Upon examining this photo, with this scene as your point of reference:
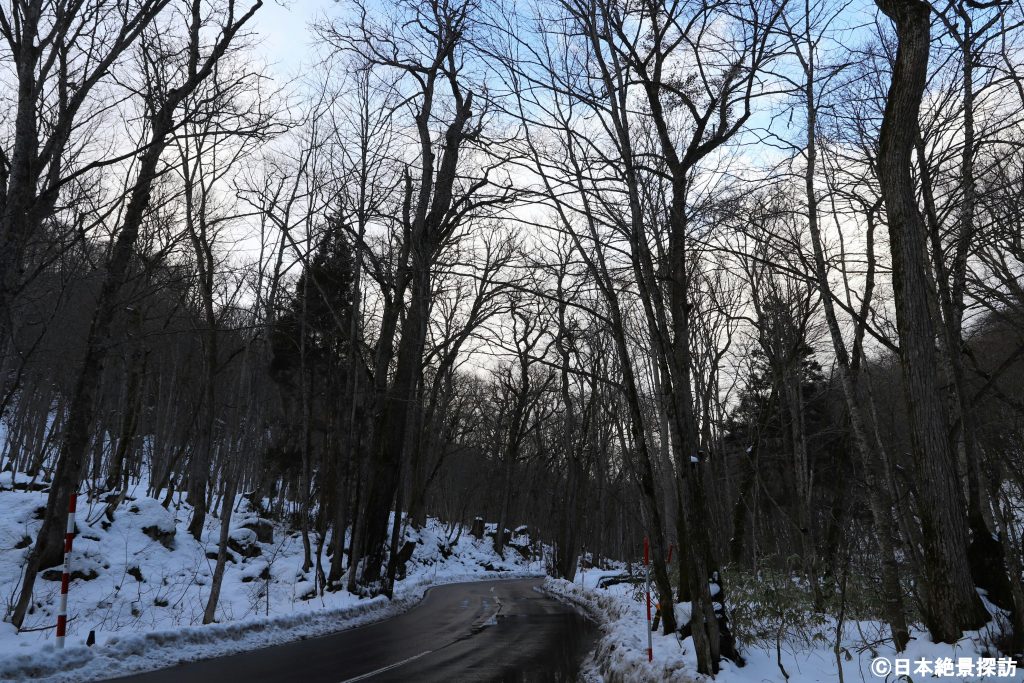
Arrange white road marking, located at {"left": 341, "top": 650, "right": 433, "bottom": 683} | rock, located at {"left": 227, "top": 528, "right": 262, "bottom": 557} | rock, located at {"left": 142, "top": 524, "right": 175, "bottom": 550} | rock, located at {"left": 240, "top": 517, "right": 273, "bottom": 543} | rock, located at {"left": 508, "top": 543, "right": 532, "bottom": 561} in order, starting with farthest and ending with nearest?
rock, located at {"left": 508, "top": 543, "right": 532, "bottom": 561}, rock, located at {"left": 240, "top": 517, "right": 273, "bottom": 543}, rock, located at {"left": 227, "top": 528, "right": 262, "bottom": 557}, rock, located at {"left": 142, "top": 524, "right": 175, "bottom": 550}, white road marking, located at {"left": 341, "top": 650, "right": 433, "bottom": 683}

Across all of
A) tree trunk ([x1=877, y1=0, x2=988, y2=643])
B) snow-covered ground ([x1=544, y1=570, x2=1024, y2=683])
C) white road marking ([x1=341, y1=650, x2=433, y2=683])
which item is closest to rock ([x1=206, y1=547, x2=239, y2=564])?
white road marking ([x1=341, y1=650, x2=433, y2=683])

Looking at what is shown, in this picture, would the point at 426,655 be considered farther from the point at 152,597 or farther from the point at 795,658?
the point at 152,597

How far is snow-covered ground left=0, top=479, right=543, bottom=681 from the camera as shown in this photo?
355 inches

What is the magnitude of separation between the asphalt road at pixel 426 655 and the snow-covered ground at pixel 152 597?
832mm

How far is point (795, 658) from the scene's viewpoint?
863 cm

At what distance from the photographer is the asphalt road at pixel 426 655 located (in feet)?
29.5

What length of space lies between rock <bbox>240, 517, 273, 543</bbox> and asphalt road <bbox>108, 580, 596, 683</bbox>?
9856 mm

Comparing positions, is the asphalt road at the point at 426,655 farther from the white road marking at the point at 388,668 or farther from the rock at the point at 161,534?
the rock at the point at 161,534

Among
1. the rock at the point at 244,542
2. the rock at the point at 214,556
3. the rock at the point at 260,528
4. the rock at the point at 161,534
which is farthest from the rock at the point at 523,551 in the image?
the rock at the point at 161,534

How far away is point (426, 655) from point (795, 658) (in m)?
5.92

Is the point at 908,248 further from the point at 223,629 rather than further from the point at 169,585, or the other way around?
the point at 169,585

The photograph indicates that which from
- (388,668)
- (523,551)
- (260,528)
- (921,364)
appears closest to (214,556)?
(260,528)

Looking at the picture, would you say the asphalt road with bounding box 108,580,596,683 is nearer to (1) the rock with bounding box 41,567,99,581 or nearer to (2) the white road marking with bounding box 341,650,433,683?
(2) the white road marking with bounding box 341,650,433,683

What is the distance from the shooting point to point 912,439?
7398mm
